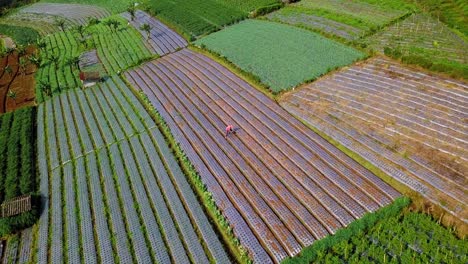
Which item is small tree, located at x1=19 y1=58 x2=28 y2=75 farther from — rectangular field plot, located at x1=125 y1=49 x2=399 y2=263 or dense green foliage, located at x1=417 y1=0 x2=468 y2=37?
dense green foliage, located at x1=417 y1=0 x2=468 y2=37

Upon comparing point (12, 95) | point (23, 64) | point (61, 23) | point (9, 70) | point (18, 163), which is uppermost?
point (61, 23)

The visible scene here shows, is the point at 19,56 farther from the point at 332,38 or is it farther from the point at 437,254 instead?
the point at 437,254

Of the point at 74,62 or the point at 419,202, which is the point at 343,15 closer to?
the point at 419,202

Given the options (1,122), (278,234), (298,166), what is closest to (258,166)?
(298,166)

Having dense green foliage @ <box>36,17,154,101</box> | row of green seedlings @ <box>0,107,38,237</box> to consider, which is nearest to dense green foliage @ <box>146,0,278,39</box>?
dense green foliage @ <box>36,17,154,101</box>

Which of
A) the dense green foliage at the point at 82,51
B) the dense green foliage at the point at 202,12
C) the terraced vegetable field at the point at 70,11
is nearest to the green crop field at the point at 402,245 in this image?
the dense green foliage at the point at 82,51

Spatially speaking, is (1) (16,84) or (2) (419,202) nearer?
(2) (419,202)

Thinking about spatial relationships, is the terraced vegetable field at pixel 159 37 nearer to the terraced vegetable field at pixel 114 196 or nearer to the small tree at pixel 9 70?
the terraced vegetable field at pixel 114 196

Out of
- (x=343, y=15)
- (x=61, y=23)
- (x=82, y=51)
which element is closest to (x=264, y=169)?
(x=343, y=15)
